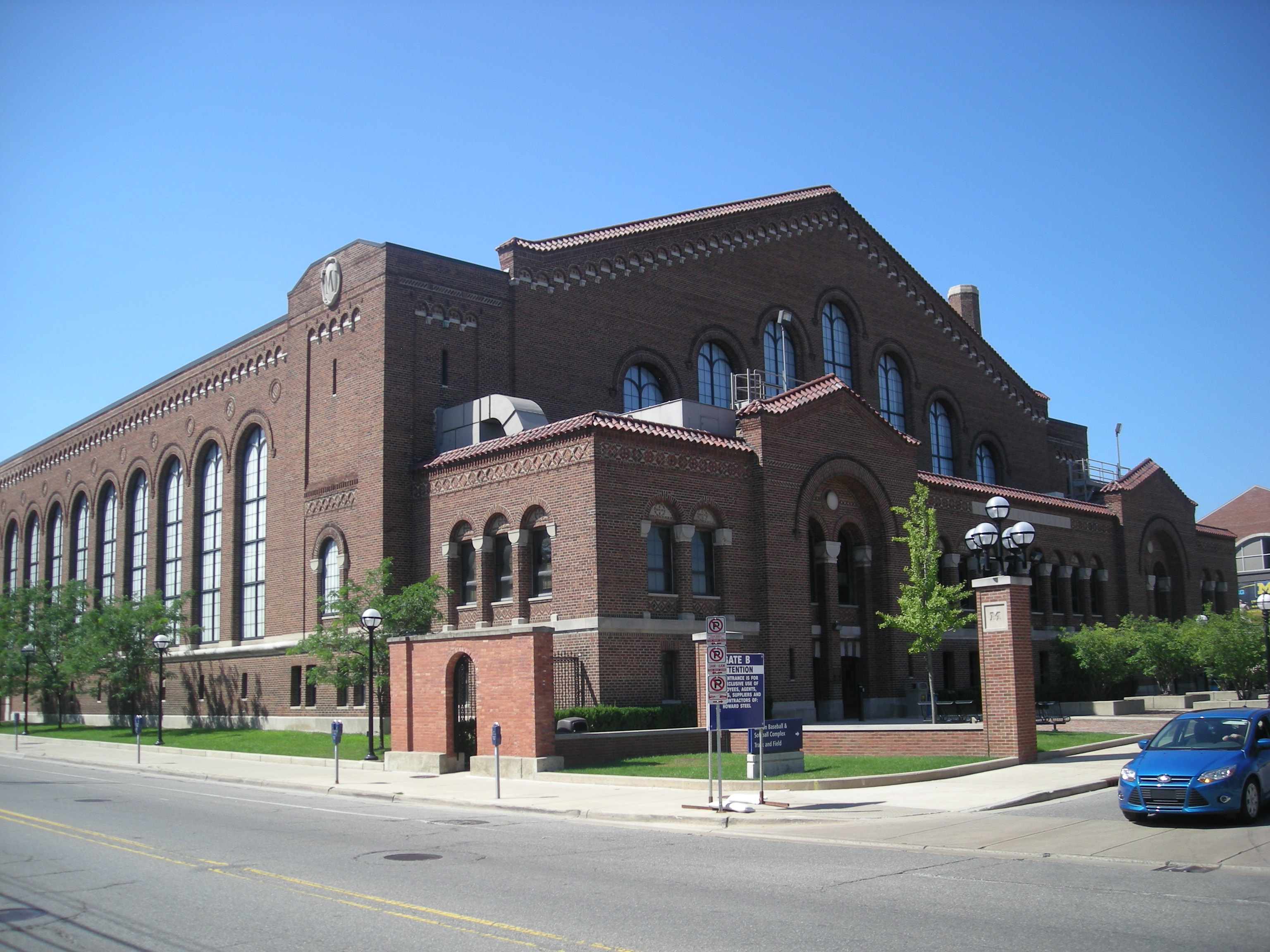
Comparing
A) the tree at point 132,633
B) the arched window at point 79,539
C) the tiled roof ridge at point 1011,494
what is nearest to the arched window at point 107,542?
the arched window at point 79,539

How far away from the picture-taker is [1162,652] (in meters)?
39.7

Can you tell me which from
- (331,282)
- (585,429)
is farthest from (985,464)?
(331,282)

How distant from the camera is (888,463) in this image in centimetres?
3806

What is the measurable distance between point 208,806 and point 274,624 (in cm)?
2125

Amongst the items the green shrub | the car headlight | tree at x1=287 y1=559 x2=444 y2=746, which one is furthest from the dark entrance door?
the car headlight

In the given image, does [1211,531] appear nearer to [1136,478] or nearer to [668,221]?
[1136,478]

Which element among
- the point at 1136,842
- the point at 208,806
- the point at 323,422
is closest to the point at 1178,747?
the point at 1136,842

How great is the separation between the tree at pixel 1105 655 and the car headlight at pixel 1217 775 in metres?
27.3

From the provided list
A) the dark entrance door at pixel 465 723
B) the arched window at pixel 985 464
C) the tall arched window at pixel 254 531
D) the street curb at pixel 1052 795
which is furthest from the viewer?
the arched window at pixel 985 464

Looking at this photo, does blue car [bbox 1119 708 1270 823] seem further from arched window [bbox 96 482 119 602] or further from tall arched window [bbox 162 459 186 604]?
arched window [bbox 96 482 119 602]

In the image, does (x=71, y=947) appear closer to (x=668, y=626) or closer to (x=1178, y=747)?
(x=1178, y=747)

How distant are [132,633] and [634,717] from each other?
89.1 ft

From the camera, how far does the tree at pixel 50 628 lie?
49250 mm

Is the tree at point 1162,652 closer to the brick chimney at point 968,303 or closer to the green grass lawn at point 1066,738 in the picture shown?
the green grass lawn at point 1066,738
